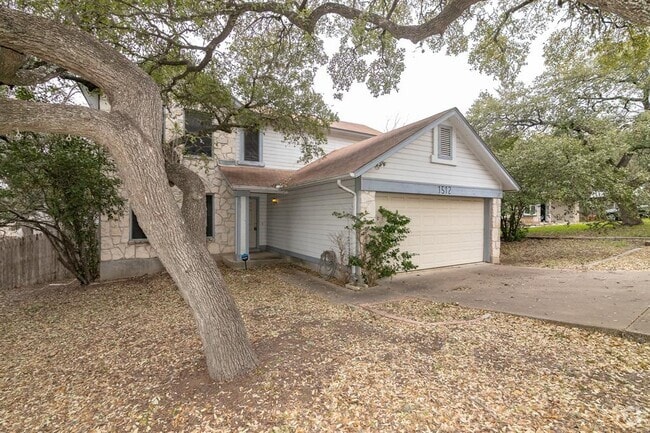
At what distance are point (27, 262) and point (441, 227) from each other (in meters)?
13.0

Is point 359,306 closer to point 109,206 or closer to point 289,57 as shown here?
point 289,57

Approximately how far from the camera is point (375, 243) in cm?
725

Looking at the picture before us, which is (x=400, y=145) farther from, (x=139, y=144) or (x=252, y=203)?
(x=252, y=203)

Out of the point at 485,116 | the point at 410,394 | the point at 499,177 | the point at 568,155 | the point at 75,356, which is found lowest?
the point at 75,356

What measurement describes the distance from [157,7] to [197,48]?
1039mm

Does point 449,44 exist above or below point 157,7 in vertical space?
above

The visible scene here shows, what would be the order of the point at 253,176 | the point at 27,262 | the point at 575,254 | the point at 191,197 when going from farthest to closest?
the point at 575,254 < the point at 253,176 < the point at 27,262 < the point at 191,197

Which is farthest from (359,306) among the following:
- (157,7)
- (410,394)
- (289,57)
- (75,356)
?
(157,7)

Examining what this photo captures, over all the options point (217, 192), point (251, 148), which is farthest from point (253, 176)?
point (251, 148)

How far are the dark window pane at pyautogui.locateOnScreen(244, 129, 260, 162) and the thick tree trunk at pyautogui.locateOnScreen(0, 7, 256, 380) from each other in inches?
329

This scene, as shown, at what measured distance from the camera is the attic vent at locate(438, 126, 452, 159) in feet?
29.6

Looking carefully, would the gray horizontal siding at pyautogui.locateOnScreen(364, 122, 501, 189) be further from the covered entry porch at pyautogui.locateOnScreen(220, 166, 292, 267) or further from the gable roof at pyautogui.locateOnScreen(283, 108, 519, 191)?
the covered entry porch at pyautogui.locateOnScreen(220, 166, 292, 267)

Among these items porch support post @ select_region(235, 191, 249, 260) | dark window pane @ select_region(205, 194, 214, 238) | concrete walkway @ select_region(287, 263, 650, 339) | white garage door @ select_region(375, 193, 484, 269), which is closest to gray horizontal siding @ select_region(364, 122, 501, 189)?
white garage door @ select_region(375, 193, 484, 269)

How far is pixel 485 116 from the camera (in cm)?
1772
